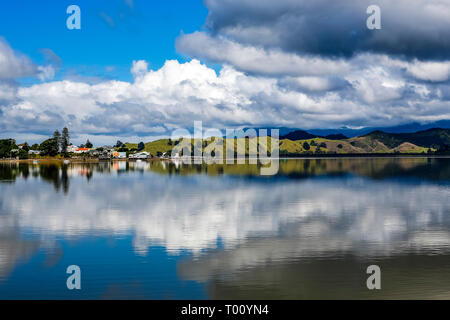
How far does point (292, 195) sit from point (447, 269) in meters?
55.0

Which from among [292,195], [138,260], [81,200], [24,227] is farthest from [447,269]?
[81,200]

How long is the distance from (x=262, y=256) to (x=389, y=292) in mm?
12384

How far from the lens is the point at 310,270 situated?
32.7 m

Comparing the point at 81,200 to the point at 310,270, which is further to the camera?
the point at 81,200

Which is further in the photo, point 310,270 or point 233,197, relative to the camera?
point 233,197

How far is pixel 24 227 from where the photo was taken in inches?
2045
